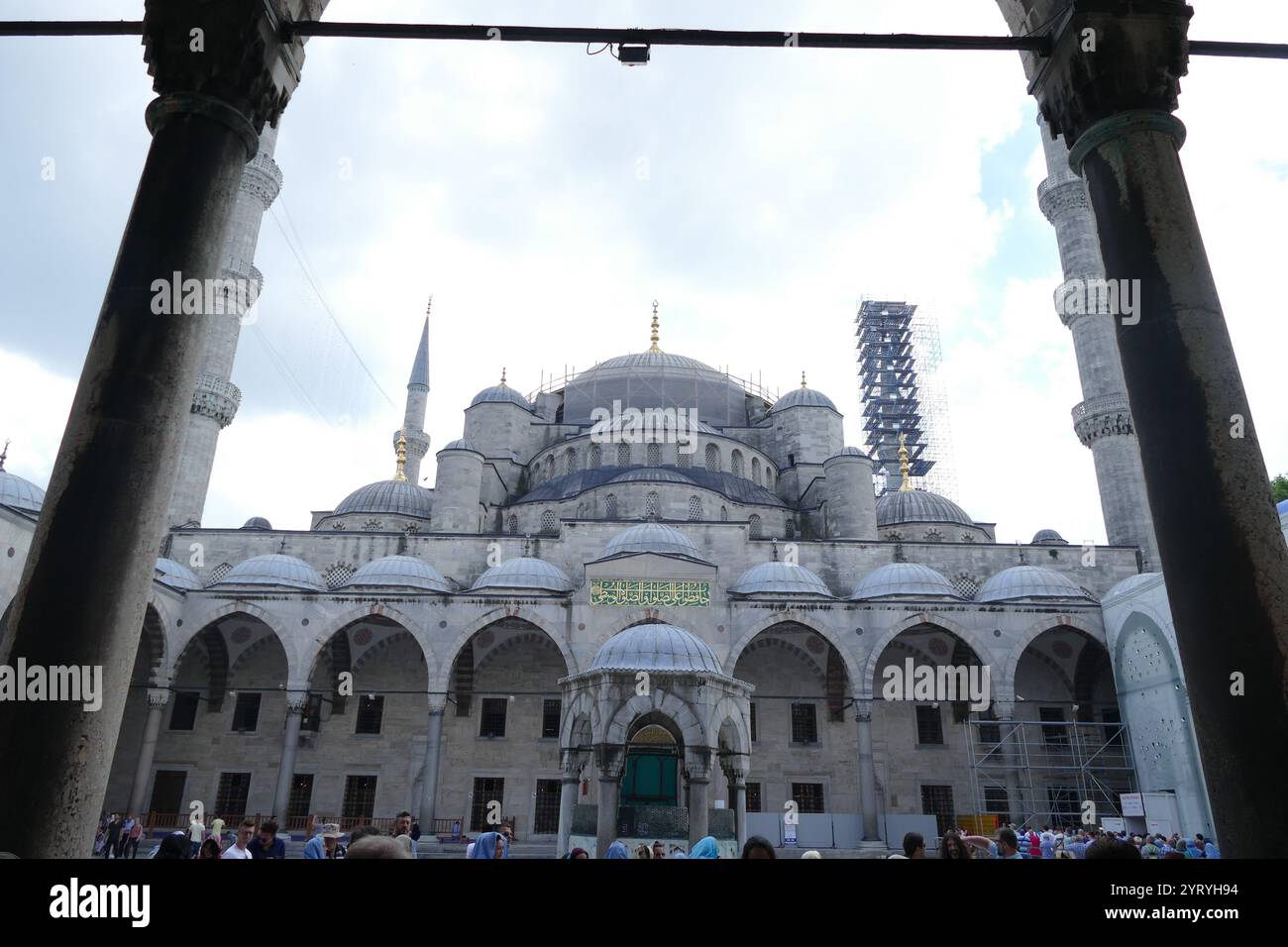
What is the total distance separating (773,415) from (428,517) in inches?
529

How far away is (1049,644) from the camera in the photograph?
21.6 metres

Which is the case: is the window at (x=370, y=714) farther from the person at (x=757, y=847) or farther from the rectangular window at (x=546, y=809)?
the person at (x=757, y=847)

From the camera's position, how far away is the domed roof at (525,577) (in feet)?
67.2

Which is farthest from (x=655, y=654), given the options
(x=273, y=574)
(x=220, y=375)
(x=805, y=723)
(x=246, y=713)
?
(x=220, y=375)

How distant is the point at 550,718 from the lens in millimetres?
21375

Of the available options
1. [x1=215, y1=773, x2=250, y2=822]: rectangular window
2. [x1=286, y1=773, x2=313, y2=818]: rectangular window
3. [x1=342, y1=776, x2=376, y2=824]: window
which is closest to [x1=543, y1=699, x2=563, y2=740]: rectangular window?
[x1=342, y1=776, x2=376, y2=824]: window

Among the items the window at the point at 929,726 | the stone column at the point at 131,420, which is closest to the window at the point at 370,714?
the window at the point at 929,726

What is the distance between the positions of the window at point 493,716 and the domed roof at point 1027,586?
12.3 meters

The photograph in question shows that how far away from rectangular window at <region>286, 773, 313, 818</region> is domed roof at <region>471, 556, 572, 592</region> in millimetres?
6299

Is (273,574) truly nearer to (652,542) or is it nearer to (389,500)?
(389,500)

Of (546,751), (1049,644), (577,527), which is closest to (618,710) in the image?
(546,751)

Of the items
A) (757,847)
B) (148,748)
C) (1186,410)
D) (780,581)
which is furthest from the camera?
(780,581)

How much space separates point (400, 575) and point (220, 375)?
8.48 metres
